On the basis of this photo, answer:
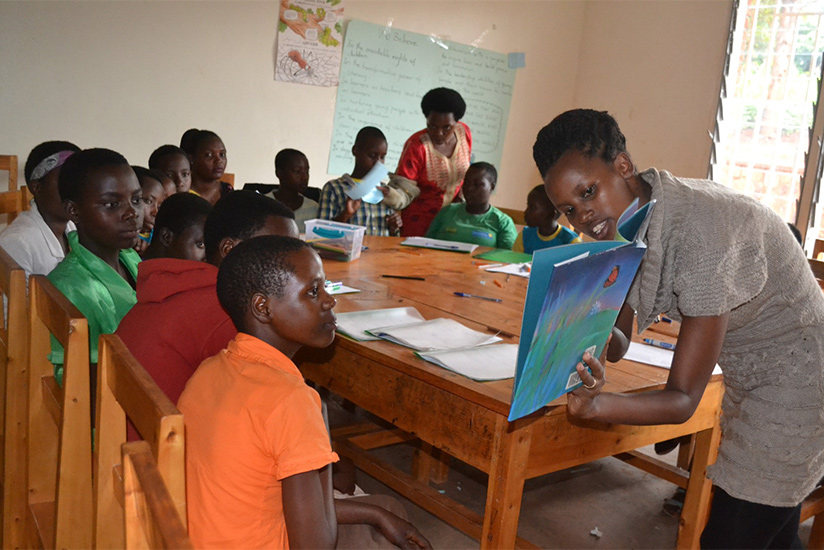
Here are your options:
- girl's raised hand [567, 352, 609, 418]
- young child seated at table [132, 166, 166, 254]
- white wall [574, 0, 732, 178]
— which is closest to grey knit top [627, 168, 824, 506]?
girl's raised hand [567, 352, 609, 418]

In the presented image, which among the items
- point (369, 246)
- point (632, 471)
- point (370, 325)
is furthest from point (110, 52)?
point (632, 471)

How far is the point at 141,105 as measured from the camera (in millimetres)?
4070

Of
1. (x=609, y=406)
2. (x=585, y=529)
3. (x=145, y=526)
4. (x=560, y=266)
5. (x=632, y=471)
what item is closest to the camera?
(x=145, y=526)

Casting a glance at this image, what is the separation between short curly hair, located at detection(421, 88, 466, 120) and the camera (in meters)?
3.72

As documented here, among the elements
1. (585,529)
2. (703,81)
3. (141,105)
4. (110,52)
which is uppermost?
(703,81)

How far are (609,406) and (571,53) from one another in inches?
214

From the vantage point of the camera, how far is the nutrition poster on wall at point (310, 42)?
4.50 meters

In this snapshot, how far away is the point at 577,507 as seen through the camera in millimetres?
2430

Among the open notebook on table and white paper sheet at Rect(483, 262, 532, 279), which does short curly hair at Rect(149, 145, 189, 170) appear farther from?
the open notebook on table

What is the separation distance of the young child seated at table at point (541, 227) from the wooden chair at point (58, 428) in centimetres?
239

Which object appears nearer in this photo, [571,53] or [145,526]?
[145,526]

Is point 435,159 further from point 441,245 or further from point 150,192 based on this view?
point 150,192

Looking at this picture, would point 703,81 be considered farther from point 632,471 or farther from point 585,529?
point 585,529

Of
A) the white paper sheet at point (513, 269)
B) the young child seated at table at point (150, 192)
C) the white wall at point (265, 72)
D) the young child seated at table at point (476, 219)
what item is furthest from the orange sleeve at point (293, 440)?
the white wall at point (265, 72)
